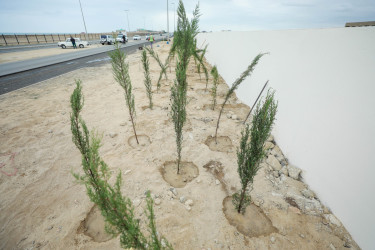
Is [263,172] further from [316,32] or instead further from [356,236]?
[316,32]

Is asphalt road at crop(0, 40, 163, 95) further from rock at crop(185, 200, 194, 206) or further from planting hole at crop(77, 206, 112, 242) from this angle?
rock at crop(185, 200, 194, 206)

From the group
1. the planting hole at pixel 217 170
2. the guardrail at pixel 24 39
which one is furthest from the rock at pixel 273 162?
the guardrail at pixel 24 39

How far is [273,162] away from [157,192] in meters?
2.54

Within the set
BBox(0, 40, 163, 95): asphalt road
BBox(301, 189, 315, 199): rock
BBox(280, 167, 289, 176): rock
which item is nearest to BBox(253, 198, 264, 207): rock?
BBox(301, 189, 315, 199): rock

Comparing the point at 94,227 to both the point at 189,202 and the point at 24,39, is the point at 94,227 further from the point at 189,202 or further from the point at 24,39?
the point at 24,39

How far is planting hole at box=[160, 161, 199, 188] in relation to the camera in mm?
3372

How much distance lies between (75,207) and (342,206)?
416cm

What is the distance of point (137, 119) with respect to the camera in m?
5.56

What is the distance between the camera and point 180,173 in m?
3.58

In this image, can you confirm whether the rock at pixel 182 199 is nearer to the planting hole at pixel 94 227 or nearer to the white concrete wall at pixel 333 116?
the planting hole at pixel 94 227

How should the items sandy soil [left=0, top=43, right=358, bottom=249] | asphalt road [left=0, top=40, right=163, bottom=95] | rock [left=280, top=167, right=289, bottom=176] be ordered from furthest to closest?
asphalt road [left=0, top=40, right=163, bottom=95] → rock [left=280, top=167, right=289, bottom=176] → sandy soil [left=0, top=43, right=358, bottom=249]

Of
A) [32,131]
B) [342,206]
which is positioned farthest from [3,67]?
[342,206]

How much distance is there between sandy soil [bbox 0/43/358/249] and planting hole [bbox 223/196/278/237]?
0.02m

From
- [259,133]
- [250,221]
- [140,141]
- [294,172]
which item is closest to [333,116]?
[294,172]
